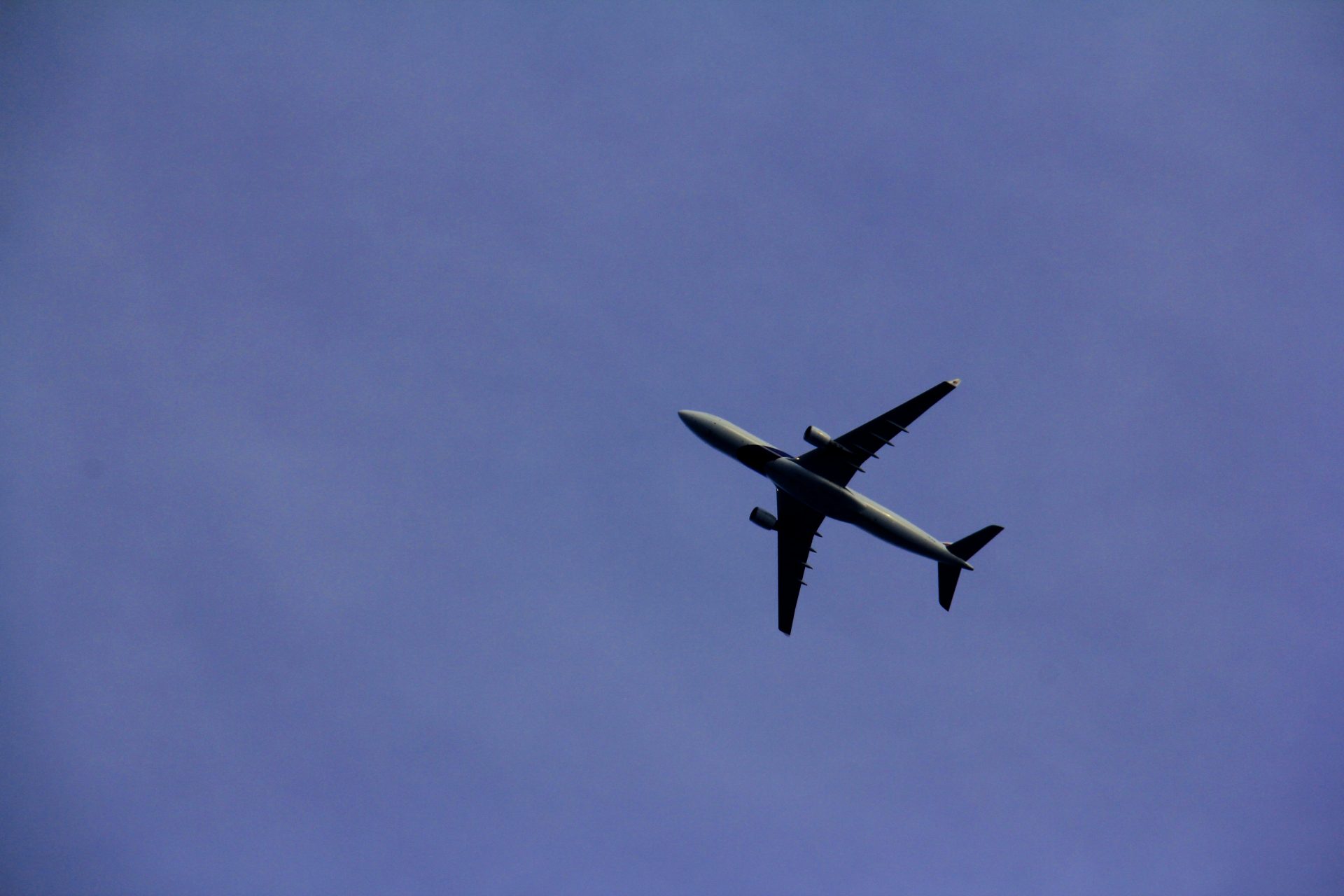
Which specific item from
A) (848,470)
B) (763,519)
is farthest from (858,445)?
(763,519)

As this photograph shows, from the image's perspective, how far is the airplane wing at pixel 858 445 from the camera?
2238 inches

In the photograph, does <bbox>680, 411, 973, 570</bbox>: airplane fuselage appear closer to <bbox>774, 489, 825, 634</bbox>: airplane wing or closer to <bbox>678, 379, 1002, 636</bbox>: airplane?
<bbox>678, 379, 1002, 636</bbox>: airplane

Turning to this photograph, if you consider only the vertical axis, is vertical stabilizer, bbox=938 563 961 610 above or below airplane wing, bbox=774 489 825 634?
below

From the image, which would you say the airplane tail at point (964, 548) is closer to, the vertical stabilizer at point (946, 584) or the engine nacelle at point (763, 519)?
the vertical stabilizer at point (946, 584)

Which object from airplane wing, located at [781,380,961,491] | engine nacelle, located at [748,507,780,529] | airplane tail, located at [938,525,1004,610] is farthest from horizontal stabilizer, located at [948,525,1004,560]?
engine nacelle, located at [748,507,780,529]

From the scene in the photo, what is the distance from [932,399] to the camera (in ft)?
183

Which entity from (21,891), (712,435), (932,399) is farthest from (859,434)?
(21,891)

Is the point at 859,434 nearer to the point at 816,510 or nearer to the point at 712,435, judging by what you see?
the point at 816,510

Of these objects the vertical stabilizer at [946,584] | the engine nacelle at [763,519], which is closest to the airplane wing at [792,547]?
the engine nacelle at [763,519]

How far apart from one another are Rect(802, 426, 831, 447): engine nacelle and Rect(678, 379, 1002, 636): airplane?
48 mm

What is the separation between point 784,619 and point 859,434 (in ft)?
58.6

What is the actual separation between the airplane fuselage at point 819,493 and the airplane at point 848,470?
0.05 metres

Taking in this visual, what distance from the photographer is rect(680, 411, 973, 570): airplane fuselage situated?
56.7 metres

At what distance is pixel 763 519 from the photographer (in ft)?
209
